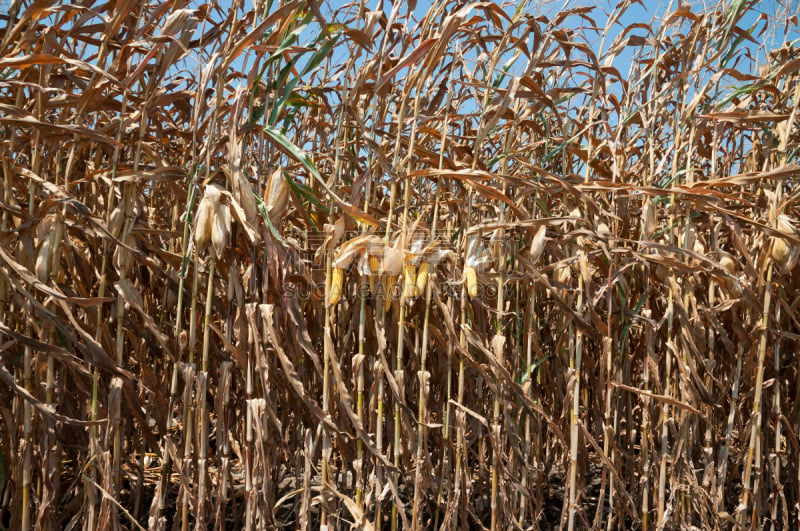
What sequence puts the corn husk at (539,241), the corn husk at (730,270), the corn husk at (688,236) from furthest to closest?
the corn husk at (730,270), the corn husk at (688,236), the corn husk at (539,241)

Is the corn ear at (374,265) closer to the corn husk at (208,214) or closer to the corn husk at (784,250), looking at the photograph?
the corn husk at (208,214)

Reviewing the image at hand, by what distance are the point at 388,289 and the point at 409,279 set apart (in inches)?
2.4

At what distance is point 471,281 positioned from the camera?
146cm

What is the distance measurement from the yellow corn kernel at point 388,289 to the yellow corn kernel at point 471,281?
17 centimetres

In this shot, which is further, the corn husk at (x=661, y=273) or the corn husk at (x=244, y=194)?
the corn husk at (x=661, y=273)

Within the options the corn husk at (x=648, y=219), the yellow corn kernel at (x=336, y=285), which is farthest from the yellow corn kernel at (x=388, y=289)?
the corn husk at (x=648, y=219)

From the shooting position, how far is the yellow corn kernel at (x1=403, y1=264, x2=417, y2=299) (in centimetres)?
144

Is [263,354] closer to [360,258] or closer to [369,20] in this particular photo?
[360,258]

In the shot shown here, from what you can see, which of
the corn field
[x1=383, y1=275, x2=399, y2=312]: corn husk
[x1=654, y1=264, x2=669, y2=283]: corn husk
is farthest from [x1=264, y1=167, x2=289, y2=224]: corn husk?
[x1=654, y1=264, x2=669, y2=283]: corn husk

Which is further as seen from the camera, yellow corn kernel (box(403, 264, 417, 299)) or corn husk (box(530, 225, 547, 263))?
corn husk (box(530, 225, 547, 263))

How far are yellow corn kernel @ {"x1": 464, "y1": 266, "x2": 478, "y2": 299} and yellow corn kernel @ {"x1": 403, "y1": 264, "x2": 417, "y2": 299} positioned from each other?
0.40 feet

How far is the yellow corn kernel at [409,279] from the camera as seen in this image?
4.71ft

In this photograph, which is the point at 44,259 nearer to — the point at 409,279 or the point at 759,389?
the point at 409,279

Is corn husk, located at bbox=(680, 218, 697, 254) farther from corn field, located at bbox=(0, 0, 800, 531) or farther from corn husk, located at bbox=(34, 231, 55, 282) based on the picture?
corn husk, located at bbox=(34, 231, 55, 282)
